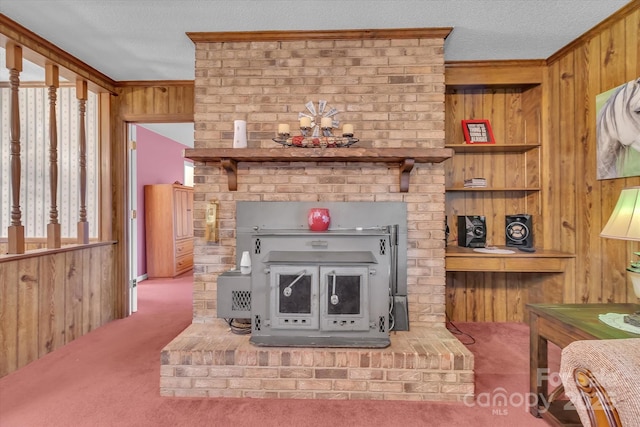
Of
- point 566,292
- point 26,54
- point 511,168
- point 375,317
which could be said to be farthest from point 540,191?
point 26,54

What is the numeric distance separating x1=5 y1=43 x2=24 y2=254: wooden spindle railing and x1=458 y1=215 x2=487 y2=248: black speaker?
342 centimetres

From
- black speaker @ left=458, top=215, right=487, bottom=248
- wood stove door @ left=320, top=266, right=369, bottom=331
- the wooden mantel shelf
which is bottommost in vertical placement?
wood stove door @ left=320, top=266, right=369, bottom=331

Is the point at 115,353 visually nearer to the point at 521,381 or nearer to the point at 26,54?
the point at 26,54

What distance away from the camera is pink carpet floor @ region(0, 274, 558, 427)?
5.65ft

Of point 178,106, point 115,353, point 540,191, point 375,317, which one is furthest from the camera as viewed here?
point 178,106

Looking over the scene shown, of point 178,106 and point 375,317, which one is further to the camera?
point 178,106

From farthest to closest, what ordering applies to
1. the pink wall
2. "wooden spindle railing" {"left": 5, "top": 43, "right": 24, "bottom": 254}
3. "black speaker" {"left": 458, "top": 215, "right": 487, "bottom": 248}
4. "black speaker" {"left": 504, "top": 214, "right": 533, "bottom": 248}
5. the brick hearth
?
the pink wall → "black speaker" {"left": 458, "top": 215, "right": 487, "bottom": 248} → "black speaker" {"left": 504, "top": 214, "right": 533, "bottom": 248} → "wooden spindle railing" {"left": 5, "top": 43, "right": 24, "bottom": 254} → the brick hearth

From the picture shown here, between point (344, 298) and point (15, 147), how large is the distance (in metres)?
2.53

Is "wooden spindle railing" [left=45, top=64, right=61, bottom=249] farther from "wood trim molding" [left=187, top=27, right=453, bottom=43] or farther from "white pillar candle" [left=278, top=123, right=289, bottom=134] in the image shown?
"white pillar candle" [left=278, top=123, right=289, bottom=134]

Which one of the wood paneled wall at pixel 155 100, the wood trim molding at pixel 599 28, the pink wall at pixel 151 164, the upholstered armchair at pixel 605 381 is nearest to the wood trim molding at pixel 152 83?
the wood paneled wall at pixel 155 100

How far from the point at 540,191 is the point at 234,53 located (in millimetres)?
2811

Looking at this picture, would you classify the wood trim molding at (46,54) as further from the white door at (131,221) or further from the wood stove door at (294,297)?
the wood stove door at (294,297)

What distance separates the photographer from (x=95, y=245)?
120 inches

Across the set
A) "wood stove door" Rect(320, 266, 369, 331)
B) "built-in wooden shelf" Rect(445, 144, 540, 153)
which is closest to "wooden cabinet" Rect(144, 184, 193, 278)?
"wood stove door" Rect(320, 266, 369, 331)
